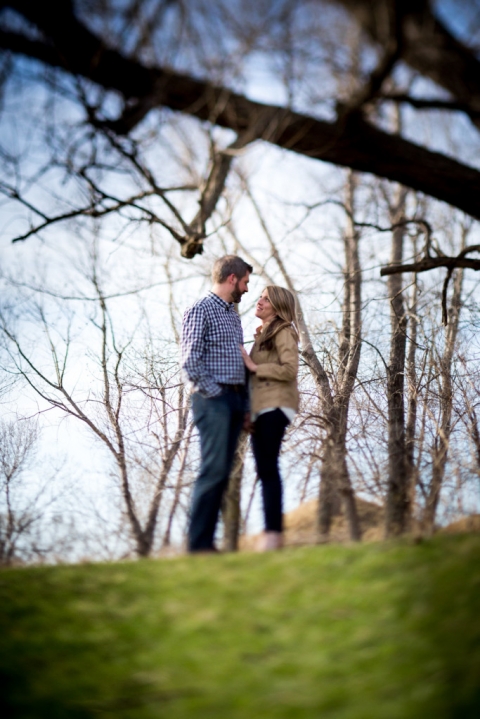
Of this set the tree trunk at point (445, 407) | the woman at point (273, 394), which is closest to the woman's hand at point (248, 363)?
the woman at point (273, 394)

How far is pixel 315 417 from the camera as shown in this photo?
8062 mm

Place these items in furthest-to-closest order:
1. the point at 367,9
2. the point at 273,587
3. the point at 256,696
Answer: the point at 367,9 → the point at 273,587 → the point at 256,696

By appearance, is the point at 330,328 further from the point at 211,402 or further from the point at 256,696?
the point at 256,696

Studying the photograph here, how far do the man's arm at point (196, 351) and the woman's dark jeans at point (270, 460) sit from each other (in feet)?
1.43

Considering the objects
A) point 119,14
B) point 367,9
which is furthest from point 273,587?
point 119,14

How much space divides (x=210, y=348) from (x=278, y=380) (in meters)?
0.56

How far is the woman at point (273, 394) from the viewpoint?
442 cm

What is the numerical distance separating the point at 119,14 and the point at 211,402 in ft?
8.64

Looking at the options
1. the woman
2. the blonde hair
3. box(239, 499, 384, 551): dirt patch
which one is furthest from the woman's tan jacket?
box(239, 499, 384, 551): dirt patch

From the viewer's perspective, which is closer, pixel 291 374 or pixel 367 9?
pixel 367 9

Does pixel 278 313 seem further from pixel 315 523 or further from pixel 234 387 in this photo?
pixel 315 523

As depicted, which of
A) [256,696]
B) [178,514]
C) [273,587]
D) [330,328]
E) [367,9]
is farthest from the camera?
[330,328]

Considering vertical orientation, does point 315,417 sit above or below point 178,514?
above

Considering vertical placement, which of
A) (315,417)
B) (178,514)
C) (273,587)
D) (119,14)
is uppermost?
(119,14)
